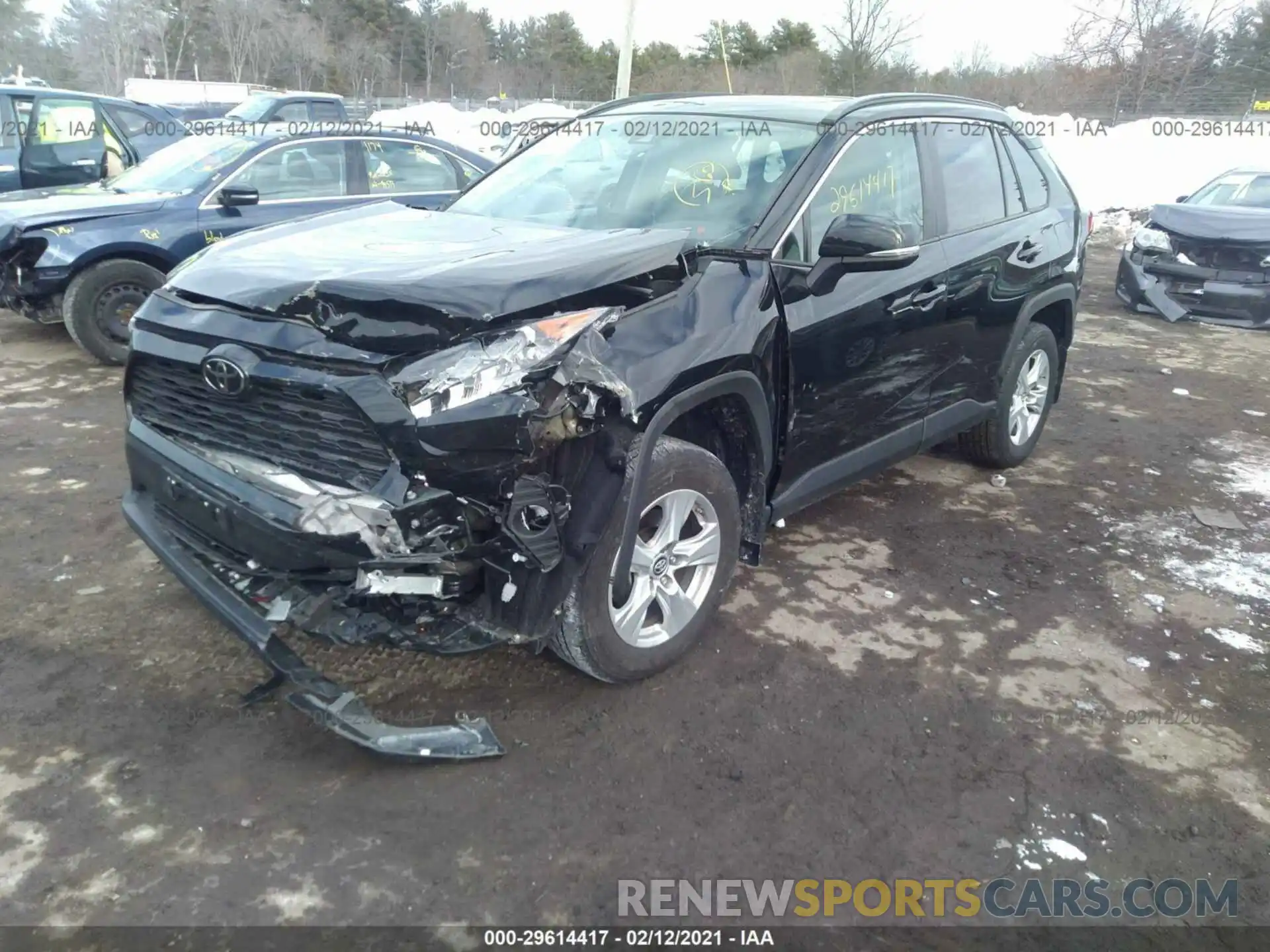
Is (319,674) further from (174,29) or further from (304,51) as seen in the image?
(174,29)

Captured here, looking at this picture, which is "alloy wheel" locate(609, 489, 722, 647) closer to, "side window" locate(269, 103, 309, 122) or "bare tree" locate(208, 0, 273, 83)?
"side window" locate(269, 103, 309, 122)

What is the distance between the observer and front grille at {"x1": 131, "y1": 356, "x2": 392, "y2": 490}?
2494 mm

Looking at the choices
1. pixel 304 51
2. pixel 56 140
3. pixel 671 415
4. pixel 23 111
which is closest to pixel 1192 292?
pixel 671 415

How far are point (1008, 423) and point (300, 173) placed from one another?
5672 mm

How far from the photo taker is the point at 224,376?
8.69 feet

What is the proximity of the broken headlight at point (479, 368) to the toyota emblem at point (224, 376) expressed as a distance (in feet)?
1.70

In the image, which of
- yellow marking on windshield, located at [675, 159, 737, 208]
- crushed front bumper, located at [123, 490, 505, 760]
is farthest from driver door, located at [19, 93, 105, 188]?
crushed front bumper, located at [123, 490, 505, 760]

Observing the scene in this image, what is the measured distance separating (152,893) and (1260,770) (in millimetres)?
3300

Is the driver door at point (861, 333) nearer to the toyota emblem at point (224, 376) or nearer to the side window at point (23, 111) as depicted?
the toyota emblem at point (224, 376)

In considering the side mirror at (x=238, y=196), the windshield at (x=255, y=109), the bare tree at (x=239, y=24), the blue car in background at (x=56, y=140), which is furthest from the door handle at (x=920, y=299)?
the bare tree at (x=239, y=24)

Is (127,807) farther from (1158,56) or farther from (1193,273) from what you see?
(1158,56)

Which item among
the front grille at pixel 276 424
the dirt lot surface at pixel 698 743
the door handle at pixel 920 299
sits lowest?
the dirt lot surface at pixel 698 743

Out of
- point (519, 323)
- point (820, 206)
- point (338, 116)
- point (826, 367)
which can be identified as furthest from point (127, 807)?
point (338, 116)

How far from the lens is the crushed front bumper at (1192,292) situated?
9172 mm
